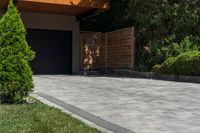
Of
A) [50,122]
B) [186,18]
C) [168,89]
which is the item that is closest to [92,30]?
[186,18]

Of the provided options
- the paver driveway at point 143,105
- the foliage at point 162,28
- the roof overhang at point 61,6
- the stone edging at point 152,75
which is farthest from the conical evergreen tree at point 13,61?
the foliage at point 162,28

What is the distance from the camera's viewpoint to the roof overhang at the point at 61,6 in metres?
20.5

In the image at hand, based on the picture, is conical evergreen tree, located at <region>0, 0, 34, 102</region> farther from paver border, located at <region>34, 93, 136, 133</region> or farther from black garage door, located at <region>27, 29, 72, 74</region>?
black garage door, located at <region>27, 29, 72, 74</region>

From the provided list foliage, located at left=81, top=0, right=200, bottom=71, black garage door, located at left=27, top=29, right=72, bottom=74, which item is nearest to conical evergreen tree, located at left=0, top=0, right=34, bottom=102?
foliage, located at left=81, top=0, right=200, bottom=71

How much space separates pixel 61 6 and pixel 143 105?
41.5 ft

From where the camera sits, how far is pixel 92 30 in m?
26.6

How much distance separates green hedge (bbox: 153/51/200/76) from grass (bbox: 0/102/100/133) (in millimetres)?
8773

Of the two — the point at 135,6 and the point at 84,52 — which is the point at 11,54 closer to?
the point at 135,6

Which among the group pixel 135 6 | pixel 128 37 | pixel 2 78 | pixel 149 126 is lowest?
pixel 149 126

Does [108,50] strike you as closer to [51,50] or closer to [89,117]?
[51,50]

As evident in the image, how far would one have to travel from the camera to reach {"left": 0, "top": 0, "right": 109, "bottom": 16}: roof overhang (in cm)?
2053

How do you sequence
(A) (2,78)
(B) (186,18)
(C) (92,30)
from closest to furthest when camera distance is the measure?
1. (A) (2,78)
2. (B) (186,18)
3. (C) (92,30)

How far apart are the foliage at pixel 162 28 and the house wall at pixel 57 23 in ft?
13.7

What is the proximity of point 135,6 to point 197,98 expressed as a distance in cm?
1077
